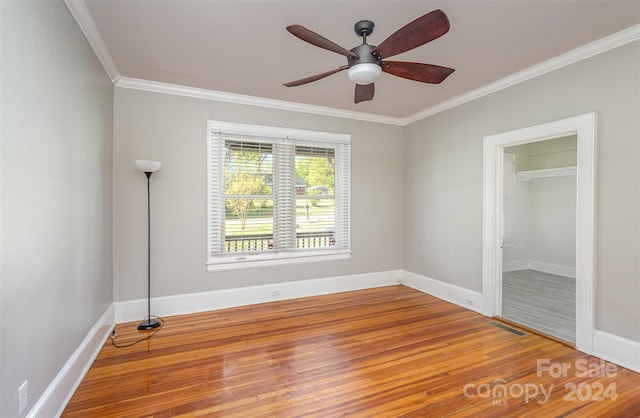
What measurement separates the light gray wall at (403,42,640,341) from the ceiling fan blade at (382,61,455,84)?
152 cm

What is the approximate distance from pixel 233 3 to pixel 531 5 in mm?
2159

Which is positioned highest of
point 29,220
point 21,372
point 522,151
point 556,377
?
Result: point 522,151

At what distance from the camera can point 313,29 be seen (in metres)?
2.46

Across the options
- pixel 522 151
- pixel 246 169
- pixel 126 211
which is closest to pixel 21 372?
pixel 126 211

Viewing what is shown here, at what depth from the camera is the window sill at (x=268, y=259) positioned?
386 cm

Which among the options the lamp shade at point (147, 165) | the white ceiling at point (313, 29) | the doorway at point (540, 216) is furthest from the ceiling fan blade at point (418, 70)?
the doorway at point (540, 216)

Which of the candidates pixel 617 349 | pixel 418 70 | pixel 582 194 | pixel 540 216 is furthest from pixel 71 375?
pixel 540 216

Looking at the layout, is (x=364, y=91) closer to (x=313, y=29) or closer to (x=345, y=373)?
(x=313, y=29)

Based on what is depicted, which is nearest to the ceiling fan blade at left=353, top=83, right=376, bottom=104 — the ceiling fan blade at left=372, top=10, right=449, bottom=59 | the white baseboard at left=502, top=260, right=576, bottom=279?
the ceiling fan blade at left=372, top=10, right=449, bottom=59

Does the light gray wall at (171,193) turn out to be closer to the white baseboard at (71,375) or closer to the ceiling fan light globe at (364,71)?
the white baseboard at (71,375)

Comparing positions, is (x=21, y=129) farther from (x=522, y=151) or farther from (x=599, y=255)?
(x=522, y=151)

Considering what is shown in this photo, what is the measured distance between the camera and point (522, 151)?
6117mm

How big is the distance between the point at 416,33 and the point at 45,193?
2.46 m

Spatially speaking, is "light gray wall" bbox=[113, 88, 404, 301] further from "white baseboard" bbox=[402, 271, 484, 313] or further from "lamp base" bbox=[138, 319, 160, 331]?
"white baseboard" bbox=[402, 271, 484, 313]
